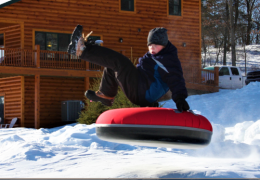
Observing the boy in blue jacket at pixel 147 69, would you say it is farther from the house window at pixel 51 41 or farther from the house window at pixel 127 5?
the house window at pixel 127 5

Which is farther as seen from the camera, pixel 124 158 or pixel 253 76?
pixel 253 76

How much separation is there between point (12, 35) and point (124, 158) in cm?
1249

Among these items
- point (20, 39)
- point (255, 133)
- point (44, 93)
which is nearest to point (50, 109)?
point (44, 93)

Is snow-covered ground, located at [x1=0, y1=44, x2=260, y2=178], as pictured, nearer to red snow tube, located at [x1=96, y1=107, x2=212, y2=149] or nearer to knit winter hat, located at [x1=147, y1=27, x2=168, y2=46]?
red snow tube, located at [x1=96, y1=107, x2=212, y2=149]

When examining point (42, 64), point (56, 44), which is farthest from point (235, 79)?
point (42, 64)

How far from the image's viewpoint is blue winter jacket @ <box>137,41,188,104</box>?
12.8 feet

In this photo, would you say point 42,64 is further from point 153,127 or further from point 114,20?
point 153,127

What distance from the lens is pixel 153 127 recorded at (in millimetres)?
3809

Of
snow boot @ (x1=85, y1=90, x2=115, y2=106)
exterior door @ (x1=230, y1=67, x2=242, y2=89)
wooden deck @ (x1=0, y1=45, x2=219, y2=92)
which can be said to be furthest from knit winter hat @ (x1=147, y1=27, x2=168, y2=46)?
exterior door @ (x1=230, y1=67, x2=242, y2=89)

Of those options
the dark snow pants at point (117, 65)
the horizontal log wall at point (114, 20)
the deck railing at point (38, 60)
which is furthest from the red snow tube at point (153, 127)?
the horizontal log wall at point (114, 20)

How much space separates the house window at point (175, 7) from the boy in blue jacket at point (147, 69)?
594 inches

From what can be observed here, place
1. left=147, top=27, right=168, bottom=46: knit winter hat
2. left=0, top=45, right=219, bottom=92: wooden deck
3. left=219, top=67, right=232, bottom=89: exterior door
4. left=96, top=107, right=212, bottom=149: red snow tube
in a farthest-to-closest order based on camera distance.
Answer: left=219, top=67, right=232, bottom=89: exterior door → left=0, top=45, right=219, bottom=92: wooden deck → left=147, top=27, right=168, bottom=46: knit winter hat → left=96, top=107, right=212, bottom=149: red snow tube

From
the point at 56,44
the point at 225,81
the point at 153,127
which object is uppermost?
the point at 56,44

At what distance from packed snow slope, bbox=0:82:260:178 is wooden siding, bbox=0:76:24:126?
329 inches
